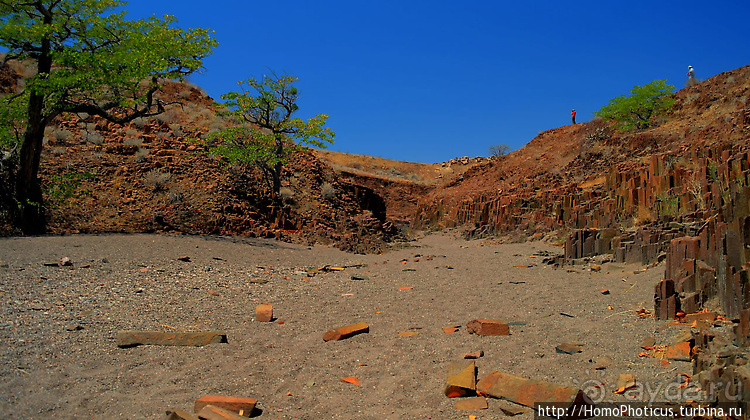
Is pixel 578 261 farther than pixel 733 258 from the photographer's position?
Yes

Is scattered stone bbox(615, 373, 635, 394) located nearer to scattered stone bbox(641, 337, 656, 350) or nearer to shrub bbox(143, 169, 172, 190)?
scattered stone bbox(641, 337, 656, 350)

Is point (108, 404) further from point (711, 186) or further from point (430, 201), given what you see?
→ point (430, 201)

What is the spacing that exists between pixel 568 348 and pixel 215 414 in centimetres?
335

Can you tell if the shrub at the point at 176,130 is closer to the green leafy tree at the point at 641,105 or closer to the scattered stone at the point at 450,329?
the scattered stone at the point at 450,329

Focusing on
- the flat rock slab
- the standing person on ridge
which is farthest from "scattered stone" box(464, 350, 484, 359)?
the standing person on ridge

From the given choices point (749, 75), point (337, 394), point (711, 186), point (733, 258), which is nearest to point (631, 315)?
point (733, 258)

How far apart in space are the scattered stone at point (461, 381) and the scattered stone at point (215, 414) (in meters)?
1.67

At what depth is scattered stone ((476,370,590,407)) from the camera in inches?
144

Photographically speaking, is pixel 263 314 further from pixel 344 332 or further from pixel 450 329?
pixel 450 329

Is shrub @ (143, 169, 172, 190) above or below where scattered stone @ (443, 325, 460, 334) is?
above

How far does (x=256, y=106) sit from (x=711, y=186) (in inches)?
642

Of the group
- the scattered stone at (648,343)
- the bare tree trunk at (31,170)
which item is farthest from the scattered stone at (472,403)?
the bare tree trunk at (31,170)

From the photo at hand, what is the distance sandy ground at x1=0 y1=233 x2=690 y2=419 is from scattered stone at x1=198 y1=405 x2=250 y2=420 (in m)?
0.33

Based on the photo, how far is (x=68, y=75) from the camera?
13.6 m
